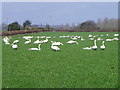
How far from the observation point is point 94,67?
414 inches

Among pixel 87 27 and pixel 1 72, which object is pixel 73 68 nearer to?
pixel 1 72

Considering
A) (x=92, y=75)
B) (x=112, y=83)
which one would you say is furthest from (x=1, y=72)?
(x=112, y=83)

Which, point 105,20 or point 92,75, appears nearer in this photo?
point 92,75

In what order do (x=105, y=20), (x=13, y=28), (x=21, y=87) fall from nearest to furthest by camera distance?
(x=21, y=87)
(x=13, y=28)
(x=105, y=20)

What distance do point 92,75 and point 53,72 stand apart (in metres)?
1.28

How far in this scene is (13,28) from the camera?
214ft

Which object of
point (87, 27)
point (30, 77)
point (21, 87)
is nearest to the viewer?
point (21, 87)

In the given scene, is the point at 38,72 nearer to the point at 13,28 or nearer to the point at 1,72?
the point at 1,72

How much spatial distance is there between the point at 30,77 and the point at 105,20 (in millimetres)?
79053

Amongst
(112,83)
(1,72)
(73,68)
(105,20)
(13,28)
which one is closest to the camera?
(112,83)

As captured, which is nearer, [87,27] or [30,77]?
[30,77]

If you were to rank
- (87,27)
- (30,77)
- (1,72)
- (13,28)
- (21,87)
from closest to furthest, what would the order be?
(21,87) < (30,77) < (1,72) < (13,28) < (87,27)

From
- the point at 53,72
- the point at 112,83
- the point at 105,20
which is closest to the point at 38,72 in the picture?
the point at 53,72

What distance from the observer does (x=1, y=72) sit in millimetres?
9320
